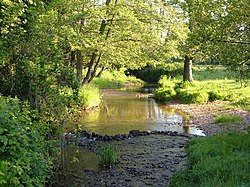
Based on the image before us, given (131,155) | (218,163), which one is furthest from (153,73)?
(218,163)

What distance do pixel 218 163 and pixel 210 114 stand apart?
10187 millimetres

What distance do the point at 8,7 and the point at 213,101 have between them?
1630cm

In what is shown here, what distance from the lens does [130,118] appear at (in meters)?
18.2

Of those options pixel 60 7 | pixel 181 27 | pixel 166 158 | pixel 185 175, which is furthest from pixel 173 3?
pixel 185 175

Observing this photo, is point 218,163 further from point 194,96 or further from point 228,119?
point 194,96

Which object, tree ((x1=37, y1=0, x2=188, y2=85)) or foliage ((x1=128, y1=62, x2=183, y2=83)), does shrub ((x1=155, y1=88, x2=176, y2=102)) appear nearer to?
tree ((x1=37, y1=0, x2=188, y2=85))

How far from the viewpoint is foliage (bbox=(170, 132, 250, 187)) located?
22.4ft

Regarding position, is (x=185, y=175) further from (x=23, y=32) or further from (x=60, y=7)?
(x=60, y=7)

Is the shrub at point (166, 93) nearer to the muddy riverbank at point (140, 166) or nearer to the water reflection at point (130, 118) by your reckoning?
the water reflection at point (130, 118)

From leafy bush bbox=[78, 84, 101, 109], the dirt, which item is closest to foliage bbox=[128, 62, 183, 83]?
leafy bush bbox=[78, 84, 101, 109]

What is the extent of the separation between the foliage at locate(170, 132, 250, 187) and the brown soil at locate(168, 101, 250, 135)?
10.7ft

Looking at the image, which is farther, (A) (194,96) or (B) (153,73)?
(B) (153,73)

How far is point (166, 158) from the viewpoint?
10.5 m

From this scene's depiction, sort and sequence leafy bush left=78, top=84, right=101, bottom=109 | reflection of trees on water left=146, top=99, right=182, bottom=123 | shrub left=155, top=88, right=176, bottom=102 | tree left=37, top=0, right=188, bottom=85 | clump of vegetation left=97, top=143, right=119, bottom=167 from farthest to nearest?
shrub left=155, top=88, right=176, bottom=102
leafy bush left=78, top=84, right=101, bottom=109
tree left=37, top=0, right=188, bottom=85
reflection of trees on water left=146, top=99, right=182, bottom=123
clump of vegetation left=97, top=143, right=119, bottom=167
